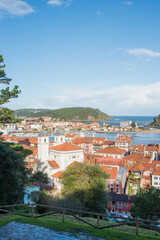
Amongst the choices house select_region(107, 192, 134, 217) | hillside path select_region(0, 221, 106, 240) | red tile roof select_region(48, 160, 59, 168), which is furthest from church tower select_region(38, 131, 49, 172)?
hillside path select_region(0, 221, 106, 240)

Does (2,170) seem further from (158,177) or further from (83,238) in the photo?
(158,177)

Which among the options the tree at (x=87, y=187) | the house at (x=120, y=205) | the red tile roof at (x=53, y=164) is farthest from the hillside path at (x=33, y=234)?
the red tile roof at (x=53, y=164)

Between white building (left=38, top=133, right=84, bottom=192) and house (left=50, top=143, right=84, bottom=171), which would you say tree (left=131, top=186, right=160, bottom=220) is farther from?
house (left=50, top=143, right=84, bottom=171)

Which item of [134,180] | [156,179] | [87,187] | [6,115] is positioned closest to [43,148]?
[134,180]

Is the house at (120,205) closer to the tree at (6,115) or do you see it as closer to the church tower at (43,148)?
the church tower at (43,148)

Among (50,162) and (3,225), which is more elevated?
(3,225)

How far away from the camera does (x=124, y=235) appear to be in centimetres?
603

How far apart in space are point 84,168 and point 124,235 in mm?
14405

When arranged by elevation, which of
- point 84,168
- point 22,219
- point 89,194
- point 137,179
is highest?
point 22,219

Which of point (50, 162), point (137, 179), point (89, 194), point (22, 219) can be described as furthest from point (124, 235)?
point (137, 179)

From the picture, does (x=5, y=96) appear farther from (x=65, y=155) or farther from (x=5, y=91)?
(x=65, y=155)

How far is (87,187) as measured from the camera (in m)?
17.8

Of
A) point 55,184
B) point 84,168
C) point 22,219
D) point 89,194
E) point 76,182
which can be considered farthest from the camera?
point 55,184

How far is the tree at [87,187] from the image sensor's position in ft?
55.6
